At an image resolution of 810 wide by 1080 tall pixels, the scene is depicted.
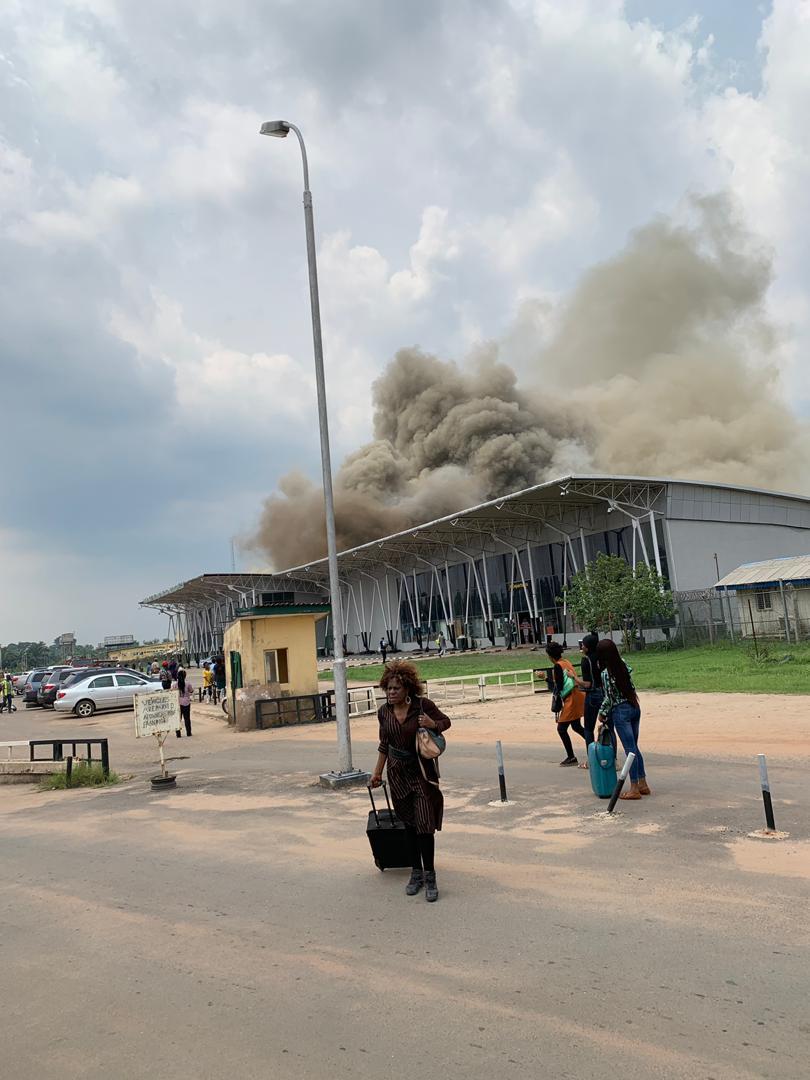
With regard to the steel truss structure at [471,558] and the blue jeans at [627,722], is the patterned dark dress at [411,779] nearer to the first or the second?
the blue jeans at [627,722]

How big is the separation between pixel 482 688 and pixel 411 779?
1387cm

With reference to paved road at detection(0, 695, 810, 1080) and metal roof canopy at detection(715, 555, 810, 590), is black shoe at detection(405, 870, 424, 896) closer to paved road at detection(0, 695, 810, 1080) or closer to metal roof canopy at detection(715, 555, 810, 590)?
paved road at detection(0, 695, 810, 1080)

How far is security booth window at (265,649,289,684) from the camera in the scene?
16844 millimetres

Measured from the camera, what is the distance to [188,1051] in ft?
10.1

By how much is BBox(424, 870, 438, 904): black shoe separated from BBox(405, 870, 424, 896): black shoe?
6cm

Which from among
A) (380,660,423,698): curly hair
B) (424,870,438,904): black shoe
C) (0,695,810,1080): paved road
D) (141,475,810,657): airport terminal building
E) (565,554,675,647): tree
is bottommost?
(0,695,810,1080): paved road

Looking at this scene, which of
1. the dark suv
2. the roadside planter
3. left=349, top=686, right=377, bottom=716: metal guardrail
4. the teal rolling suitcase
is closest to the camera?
the teal rolling suitcase

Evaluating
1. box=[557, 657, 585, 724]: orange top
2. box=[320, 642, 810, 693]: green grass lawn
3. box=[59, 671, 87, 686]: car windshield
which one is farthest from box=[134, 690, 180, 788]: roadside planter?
box=[59, 671, 87, 686]: car windshield

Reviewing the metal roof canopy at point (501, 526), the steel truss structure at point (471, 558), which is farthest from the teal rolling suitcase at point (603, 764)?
the metal roof canopy at point (501, 526)

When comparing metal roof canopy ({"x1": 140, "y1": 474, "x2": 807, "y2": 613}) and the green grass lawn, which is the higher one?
metal roof canopy ({"x1": 140, "y1": 474, "x2": 807, "y2": 613})

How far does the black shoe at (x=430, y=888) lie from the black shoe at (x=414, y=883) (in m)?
0.06

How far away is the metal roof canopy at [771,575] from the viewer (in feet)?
90.2

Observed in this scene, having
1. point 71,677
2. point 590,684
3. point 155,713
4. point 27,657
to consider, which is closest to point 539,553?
point 71,677

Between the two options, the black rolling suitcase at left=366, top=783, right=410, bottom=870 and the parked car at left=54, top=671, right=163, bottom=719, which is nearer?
the black rolling suitcase at left=366, top=783, right=410, bottom=870
